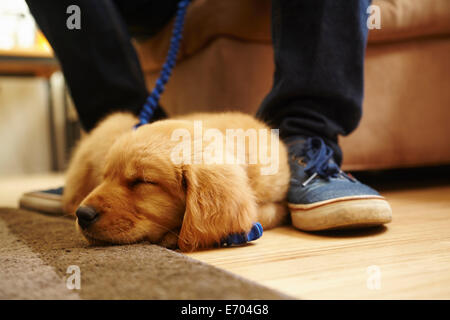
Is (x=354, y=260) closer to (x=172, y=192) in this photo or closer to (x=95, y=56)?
(x=172, y=192)

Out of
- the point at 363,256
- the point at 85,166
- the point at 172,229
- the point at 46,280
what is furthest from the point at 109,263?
the point at 85,166

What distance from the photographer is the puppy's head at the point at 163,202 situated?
94 centimetres

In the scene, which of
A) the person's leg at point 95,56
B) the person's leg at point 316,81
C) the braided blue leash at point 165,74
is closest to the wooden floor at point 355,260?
the person's leg at point 316,81

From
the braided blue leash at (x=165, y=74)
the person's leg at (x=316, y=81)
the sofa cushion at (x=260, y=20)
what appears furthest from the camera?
the sofa cushion at (x=260, y=20)

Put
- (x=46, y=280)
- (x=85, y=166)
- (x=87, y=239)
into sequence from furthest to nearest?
(x=85, y=166), (x=87, y=239), (x=46, y=280)

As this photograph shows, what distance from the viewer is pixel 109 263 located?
0.78 metres

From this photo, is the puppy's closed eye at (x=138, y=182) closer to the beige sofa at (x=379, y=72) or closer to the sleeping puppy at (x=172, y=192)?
the sleeping puppy at (x=172, y=192)

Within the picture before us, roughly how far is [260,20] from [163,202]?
39.3 inches

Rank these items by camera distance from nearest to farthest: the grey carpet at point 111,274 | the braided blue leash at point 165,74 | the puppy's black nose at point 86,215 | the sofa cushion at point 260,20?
the grey carpet at point 111,274
the puppy's black nose at point 86,215
the braided blue leash at point 165,74
the sofa cushion at point 260,20

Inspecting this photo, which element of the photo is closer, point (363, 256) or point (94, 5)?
point (363, 256)

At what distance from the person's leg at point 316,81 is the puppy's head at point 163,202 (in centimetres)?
28

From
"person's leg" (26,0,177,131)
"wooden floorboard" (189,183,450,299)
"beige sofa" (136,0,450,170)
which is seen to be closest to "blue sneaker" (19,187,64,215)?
"person's leg" (26,0,177,131)
